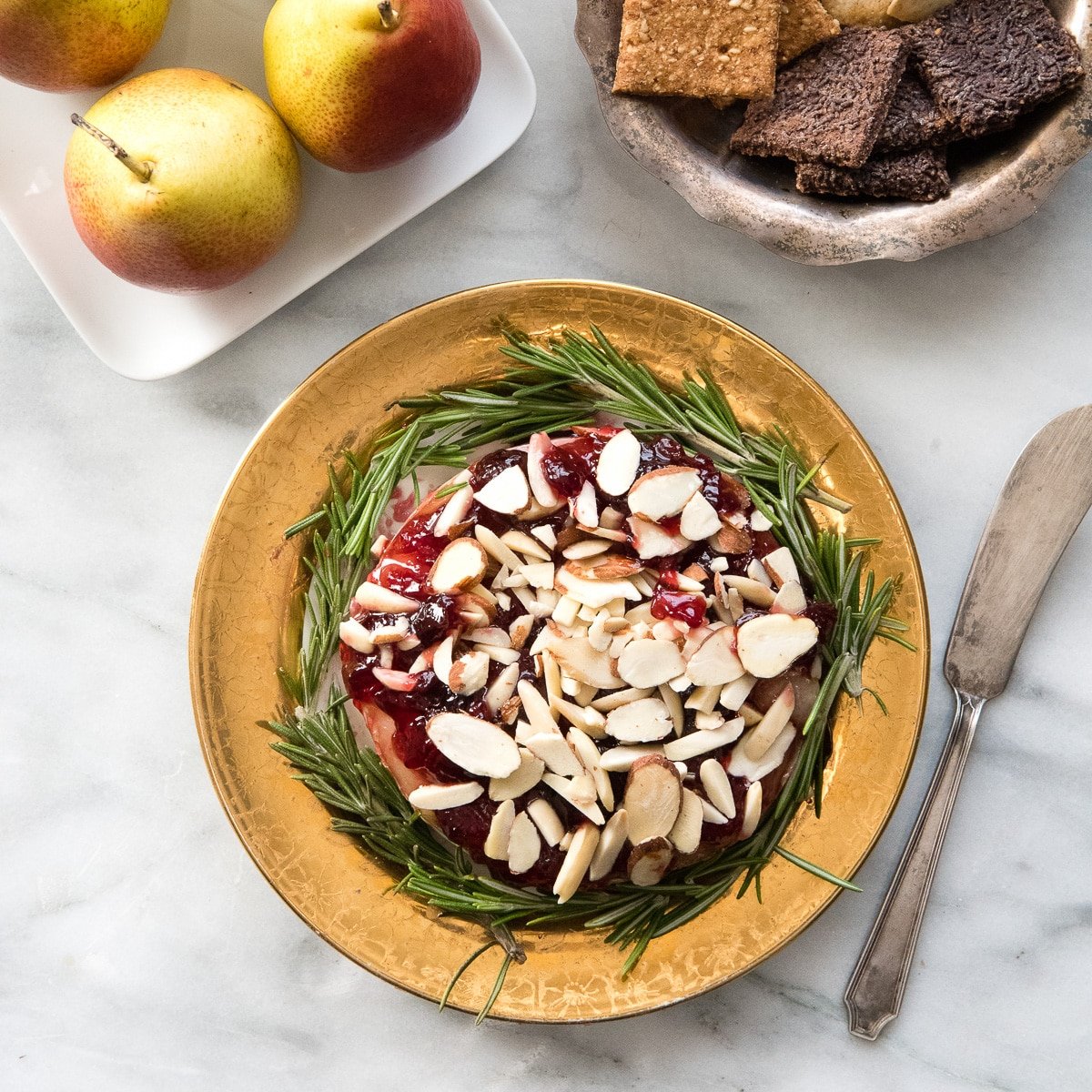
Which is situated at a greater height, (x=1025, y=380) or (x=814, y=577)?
(x=1025, y=380)

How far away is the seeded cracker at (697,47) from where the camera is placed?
104 centimetres

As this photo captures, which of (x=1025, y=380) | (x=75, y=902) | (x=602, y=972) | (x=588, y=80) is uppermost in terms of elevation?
(x=588, y=80)

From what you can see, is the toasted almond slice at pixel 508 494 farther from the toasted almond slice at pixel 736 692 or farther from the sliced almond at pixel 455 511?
the toasted almond slice at pixel 736 692

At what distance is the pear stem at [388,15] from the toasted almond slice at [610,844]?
2.62 ft

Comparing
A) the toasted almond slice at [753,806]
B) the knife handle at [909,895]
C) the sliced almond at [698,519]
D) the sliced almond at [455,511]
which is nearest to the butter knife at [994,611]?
the knife handle at [909,895]

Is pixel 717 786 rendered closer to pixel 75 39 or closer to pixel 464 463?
pixel 464 463

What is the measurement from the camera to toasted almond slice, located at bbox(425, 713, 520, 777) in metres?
0.97

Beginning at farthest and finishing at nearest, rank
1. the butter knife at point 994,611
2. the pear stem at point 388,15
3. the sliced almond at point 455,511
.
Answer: the butter knife at point 994,611 < the sliced almond at point 455,511 < the pear stem at point 388,15

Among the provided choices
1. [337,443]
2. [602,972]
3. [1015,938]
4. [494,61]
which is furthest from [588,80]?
[1015,938]

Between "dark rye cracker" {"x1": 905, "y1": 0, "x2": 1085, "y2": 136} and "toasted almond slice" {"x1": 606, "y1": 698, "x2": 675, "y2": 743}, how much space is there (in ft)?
2.31

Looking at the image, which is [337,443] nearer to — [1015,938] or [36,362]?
[36,362]

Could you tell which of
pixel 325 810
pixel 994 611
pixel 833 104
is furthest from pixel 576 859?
pixel 833 104

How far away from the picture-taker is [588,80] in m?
1.19

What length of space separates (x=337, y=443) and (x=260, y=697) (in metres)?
0.29
